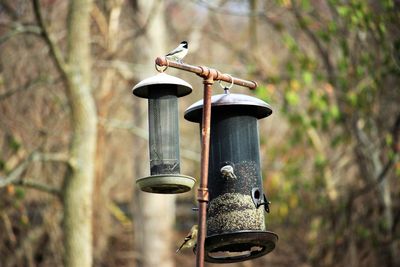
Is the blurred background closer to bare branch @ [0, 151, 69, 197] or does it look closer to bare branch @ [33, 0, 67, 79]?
bare branch @ [33, 0, 67, 79]

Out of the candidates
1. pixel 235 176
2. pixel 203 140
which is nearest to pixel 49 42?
pixel 235 176

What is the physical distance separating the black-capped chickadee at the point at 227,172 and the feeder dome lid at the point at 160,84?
559 millimetres

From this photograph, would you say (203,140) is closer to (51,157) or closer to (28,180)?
(51,157)

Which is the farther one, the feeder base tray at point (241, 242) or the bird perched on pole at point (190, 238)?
the bird perched on pole at point (190, 238)

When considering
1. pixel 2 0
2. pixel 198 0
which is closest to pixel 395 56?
pixel 198 0

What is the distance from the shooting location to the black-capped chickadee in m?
4.97

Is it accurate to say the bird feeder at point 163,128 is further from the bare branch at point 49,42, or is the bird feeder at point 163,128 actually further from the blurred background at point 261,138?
the blurred background at point 261,138

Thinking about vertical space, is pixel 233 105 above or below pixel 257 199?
above

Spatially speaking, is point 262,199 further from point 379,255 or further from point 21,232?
Answer: point 21,232

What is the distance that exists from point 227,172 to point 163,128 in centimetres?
52

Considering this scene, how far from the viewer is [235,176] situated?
16.5 ft

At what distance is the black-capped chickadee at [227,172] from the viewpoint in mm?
4973

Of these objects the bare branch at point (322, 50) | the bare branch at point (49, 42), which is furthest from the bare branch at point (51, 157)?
the bare branch at point (322, 50)

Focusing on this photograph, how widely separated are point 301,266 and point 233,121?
8138 mm
